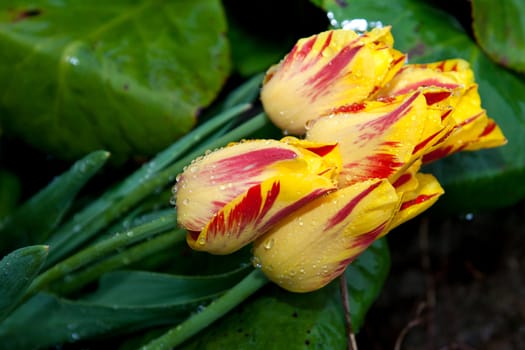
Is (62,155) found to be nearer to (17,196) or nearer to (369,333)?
(17,196)

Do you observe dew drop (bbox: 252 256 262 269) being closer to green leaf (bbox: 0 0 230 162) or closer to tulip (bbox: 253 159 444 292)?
tulip (bbox: 253 159 444 292)

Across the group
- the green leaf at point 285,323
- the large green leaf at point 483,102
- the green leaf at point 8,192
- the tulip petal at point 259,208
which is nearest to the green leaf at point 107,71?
the green leaf at point 8,192

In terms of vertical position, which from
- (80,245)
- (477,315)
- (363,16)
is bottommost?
(477,315)

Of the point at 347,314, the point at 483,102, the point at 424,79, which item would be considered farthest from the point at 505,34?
the point at 347,314

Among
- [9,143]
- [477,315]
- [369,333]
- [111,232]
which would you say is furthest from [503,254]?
[9,143]

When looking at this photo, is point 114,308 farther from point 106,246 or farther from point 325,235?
point 325,235
